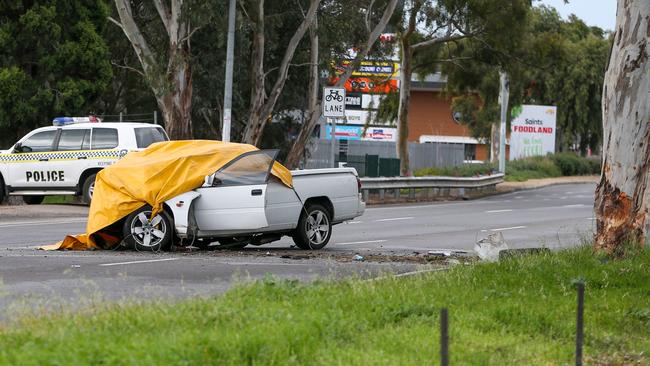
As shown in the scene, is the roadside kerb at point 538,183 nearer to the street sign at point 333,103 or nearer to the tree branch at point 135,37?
the street sign at point 333,103

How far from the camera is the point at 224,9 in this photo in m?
30.8

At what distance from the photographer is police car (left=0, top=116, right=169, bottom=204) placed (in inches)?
1037

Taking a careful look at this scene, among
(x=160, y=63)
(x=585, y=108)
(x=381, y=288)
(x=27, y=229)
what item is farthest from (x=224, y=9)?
(x=585, y=108)

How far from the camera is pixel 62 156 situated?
2669 centimetres

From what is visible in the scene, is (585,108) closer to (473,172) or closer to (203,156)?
(473,172)

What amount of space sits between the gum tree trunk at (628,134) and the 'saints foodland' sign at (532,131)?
50687mm

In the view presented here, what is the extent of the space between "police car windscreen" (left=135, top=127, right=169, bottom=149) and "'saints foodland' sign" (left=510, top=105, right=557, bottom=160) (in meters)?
40.4

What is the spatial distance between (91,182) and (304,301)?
1835cm

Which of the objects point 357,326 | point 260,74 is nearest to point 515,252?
point 357,326

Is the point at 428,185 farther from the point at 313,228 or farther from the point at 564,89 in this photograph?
the point at 564,89

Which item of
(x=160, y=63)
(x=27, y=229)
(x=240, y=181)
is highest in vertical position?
(x=160, y=63)

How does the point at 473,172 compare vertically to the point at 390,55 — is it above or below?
below

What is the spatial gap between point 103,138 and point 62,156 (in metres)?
1.13

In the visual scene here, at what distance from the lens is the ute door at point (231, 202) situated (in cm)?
1557
